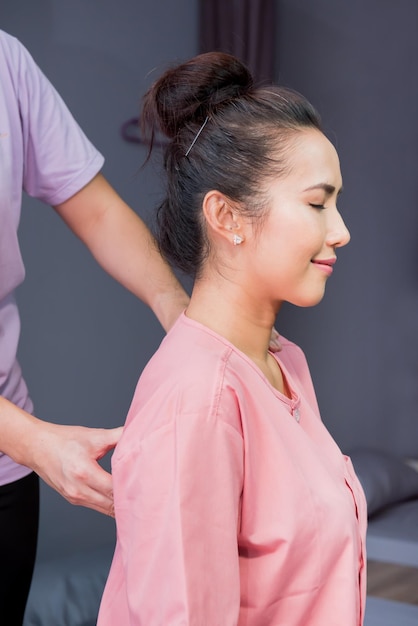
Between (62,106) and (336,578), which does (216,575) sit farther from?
(62,106)

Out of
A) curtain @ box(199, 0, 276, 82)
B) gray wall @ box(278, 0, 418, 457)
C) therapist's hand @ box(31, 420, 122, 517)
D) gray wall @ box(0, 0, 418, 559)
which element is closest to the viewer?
therapist's hand @ box(31, 420, 122, 517)

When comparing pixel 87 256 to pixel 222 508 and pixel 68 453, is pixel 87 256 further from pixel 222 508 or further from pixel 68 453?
pixel 222 508

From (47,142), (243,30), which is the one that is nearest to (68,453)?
(47,142)

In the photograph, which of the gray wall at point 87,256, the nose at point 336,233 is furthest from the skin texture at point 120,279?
the gray wall at point 87,256

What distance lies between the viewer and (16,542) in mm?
1361

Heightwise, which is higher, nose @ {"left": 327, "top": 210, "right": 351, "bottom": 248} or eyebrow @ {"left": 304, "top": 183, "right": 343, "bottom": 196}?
eyebrow @ {"left": 304, "top": 183, "right": 343, "bottom": 196}

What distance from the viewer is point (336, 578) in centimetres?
105

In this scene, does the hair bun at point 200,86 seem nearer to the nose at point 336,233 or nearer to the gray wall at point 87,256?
the nose at point 336,233

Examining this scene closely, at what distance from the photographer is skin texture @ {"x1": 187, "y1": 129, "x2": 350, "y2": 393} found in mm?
1103

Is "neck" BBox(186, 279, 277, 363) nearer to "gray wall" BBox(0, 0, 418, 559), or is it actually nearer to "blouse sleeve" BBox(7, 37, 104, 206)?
"blouse sleeve" BBox(7, 37, 104, 206)

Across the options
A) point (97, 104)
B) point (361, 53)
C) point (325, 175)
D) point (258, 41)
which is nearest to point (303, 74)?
point (361, 53)

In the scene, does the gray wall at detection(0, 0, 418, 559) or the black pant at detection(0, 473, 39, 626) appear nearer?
the black pant at detection(0, 473, 39, 626)

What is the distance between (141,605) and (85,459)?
20 centimetres

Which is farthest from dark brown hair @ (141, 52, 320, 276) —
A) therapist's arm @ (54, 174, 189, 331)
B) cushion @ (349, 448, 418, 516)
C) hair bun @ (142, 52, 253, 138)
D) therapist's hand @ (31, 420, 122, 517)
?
cushion @ (349, 448, 418, 516)
